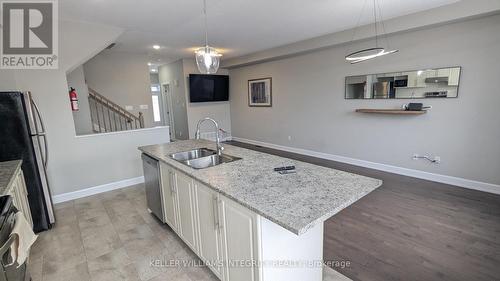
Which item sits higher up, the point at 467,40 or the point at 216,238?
the point at 467,40

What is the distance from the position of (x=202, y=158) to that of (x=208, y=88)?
16.8ft

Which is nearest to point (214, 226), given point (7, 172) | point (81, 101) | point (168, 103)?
point (7, 172)

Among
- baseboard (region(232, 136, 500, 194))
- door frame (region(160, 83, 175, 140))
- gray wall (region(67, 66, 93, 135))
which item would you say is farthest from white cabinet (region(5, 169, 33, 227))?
door frame (region(160, 83, 175, 140))

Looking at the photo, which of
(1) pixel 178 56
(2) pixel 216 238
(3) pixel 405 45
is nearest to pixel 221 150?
(2) pixel 216 238

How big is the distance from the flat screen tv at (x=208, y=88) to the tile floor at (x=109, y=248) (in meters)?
4.29

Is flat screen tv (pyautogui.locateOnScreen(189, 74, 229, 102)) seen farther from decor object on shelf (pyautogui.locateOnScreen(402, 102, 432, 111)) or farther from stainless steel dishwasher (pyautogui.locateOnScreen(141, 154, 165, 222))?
decor object on shelf (pyautogui.locateOnScreen(402, 102, 432, 111))

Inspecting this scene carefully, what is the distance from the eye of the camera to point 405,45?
3912 millimetres

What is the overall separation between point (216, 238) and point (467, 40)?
430 cm

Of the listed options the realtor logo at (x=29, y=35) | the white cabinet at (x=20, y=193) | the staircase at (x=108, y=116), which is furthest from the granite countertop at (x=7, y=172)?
the staircase at (x=108, y=116)

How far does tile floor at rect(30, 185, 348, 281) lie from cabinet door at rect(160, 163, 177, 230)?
Answer: 219 mm

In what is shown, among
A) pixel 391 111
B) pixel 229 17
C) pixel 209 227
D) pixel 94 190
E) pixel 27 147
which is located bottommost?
pixel 94 190

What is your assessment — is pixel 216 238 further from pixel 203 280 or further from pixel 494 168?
→ pixel 494 168

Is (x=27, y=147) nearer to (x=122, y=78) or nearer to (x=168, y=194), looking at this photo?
(x=168, y=194)

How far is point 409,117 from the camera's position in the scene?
4000 mm
